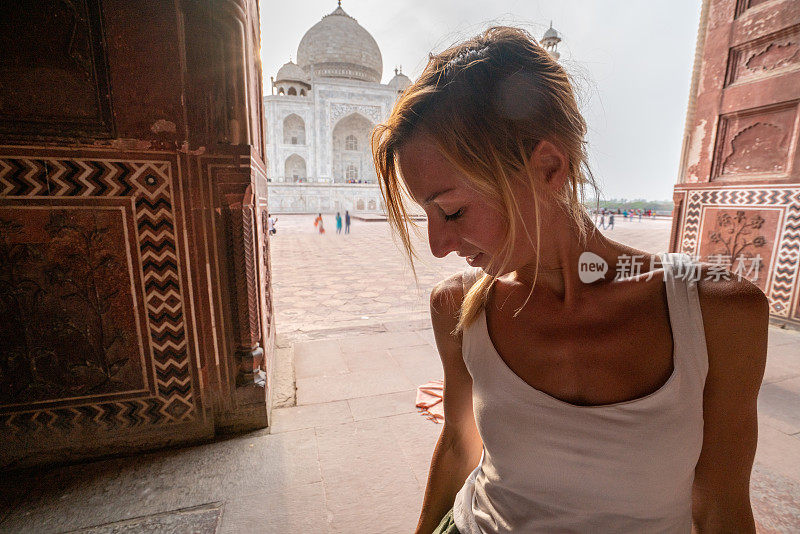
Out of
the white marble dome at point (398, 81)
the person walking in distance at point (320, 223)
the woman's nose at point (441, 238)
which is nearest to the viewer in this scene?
the woman's nose at point (441, 238)

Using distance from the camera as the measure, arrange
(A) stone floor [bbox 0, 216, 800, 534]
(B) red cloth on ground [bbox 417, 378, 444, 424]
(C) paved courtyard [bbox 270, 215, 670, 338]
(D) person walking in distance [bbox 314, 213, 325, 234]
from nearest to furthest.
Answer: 1. (A) stone floor [bbox 0, 216, 800, 534]
2. (B) red cloth on ground [bbox 417, 378, 444, 424]
3. (C) paved courtyard [bbox 270, 215, 670, 338]
4. (D) person walking in distance [bbox 314, 213, 325, 234]

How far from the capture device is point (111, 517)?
61.2 inches

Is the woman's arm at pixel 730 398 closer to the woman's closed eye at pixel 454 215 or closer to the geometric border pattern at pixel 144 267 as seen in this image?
the woman's closed eye at pixel 454 215

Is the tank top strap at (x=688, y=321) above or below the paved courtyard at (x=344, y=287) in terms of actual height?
above

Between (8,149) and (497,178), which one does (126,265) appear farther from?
(497,178)

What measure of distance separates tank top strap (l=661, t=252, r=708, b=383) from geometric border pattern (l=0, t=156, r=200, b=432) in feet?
6.29

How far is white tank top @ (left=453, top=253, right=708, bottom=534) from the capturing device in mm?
653

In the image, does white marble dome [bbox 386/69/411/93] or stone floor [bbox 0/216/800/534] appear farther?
white marble dome [bbox 386/69/411/93]

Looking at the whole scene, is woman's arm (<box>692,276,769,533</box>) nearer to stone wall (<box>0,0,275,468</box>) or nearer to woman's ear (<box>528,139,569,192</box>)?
woman's ear (<box>528,139,569,192</box>)

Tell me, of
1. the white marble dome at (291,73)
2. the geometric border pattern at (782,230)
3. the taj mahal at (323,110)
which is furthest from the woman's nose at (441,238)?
the white marble dome at (291,73)

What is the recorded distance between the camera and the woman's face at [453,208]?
2.30 ft

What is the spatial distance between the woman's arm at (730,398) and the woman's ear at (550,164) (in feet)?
1.00

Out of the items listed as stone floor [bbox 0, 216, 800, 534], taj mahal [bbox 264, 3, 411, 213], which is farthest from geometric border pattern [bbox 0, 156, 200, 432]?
taj mahal [bbox 264, 3, 411, 213]

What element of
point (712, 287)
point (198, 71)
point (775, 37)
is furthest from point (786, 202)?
point (198, 71)
